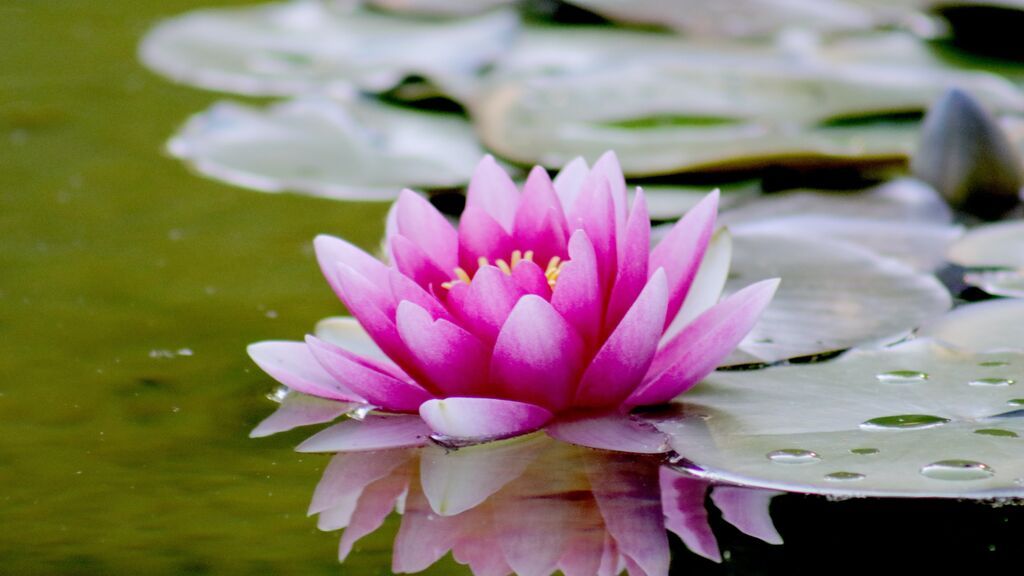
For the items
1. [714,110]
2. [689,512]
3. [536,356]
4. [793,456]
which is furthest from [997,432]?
[714,110]

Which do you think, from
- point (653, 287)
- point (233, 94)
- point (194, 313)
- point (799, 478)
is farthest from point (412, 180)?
point (799, 478)

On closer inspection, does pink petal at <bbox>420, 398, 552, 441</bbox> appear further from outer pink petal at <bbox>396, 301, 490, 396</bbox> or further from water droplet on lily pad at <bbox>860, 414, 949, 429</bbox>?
water droplet on lily pad at <bbox>860, 414, 949, 429</bbox>

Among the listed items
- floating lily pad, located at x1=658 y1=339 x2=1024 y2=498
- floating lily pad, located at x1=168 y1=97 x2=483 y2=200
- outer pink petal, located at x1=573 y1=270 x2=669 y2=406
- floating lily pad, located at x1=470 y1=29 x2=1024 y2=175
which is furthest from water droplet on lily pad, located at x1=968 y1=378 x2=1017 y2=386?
floating lily pad, located at x1=168 y1=97 x2=483 y2=200

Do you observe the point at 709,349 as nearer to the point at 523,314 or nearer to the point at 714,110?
the point at 523,314

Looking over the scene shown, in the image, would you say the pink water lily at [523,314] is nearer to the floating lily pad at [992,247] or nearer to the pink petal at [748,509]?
the pink petal at [748,509]

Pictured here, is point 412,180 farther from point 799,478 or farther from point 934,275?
point 799,478

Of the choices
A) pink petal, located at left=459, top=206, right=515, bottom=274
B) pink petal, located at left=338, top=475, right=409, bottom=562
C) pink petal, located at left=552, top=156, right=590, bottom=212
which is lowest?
pink petal, located at left=338, top=475, right=409, bottom=562

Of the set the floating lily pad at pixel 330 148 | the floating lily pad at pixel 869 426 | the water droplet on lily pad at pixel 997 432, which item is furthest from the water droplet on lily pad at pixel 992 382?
the floating lily pad at pixel 330 148
